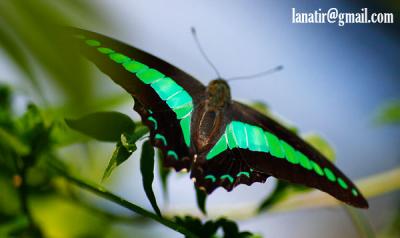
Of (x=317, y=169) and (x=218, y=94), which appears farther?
(x=218, y=94)

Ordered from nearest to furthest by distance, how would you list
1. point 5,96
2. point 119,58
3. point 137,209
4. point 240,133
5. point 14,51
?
point 14,51 < point 137,209 < point 119,58 < point 5,96 < point 240,133

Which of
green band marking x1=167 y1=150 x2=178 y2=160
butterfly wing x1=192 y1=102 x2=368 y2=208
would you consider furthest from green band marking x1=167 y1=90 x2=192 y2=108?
green band marking x1=167 y1=150 x2=178 y2=160

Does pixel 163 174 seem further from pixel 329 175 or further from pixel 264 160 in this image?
pixel 329 175

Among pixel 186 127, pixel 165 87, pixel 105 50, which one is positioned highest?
pixel 105 50

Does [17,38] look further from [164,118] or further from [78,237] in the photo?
[78,237]

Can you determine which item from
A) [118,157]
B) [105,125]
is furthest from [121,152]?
[105,125]

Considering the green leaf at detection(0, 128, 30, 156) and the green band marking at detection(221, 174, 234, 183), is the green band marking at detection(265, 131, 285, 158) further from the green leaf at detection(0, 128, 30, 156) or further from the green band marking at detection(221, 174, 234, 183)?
the green leaf at detection(0, 128, 30, 156)

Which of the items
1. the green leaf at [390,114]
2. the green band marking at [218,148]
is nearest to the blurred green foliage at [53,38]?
the green band marking at [218,148]

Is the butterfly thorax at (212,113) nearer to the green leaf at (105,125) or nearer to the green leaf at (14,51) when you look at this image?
the green leaf at (105,125)
